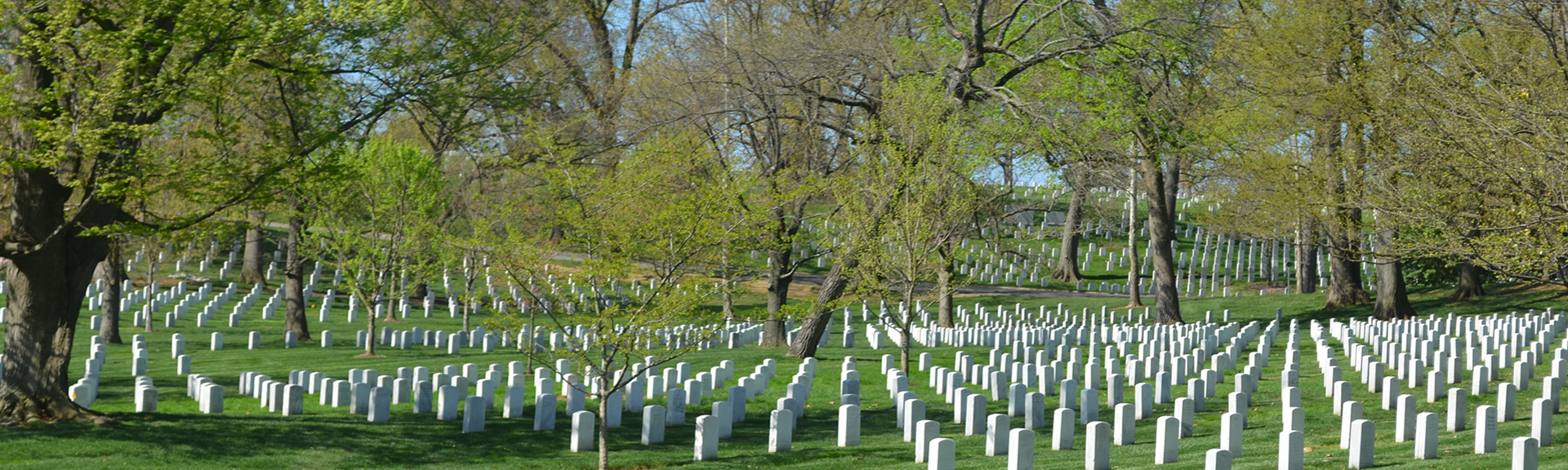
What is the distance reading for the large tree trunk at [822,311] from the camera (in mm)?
16516

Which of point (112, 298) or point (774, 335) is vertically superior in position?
point (112, 298)

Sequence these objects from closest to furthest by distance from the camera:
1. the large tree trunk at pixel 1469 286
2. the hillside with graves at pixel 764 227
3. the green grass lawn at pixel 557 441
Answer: the green grass lawn at pixel 557 441
the hillside with graves at pixel 764 227
the large tree trunk at pixel 1469 286

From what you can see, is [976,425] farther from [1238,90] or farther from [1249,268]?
[1249,268]

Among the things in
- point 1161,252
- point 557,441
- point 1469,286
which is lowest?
point 557,441

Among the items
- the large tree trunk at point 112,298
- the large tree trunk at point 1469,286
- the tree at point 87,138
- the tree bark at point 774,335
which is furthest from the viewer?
the large tree trunk at point 1469,286

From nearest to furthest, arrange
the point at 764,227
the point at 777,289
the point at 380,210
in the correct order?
1. the point at 380,210
2. the point at 764,227
3. the point at 777,289

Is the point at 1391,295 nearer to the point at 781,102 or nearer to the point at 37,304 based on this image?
the point at 781,102

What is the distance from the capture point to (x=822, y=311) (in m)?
16.9

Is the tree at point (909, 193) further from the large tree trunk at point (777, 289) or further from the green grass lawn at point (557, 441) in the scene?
the large tree trunk at point (777, 289)

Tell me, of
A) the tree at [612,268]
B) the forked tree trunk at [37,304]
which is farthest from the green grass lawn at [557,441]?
the tree at [612,268]

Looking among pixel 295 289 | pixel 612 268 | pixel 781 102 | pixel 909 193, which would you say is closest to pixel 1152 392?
pixel 909 193

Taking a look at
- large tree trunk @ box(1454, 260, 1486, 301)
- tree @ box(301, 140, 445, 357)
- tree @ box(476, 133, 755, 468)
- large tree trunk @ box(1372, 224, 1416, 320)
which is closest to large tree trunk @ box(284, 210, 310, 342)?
tree @ box(301, 140, 445, 357)

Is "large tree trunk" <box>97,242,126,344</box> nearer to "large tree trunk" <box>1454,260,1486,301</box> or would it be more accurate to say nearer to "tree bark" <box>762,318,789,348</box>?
"tree bark" <box>762,318,789,348</box>

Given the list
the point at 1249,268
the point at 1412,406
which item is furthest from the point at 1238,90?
the point at 1249,268
